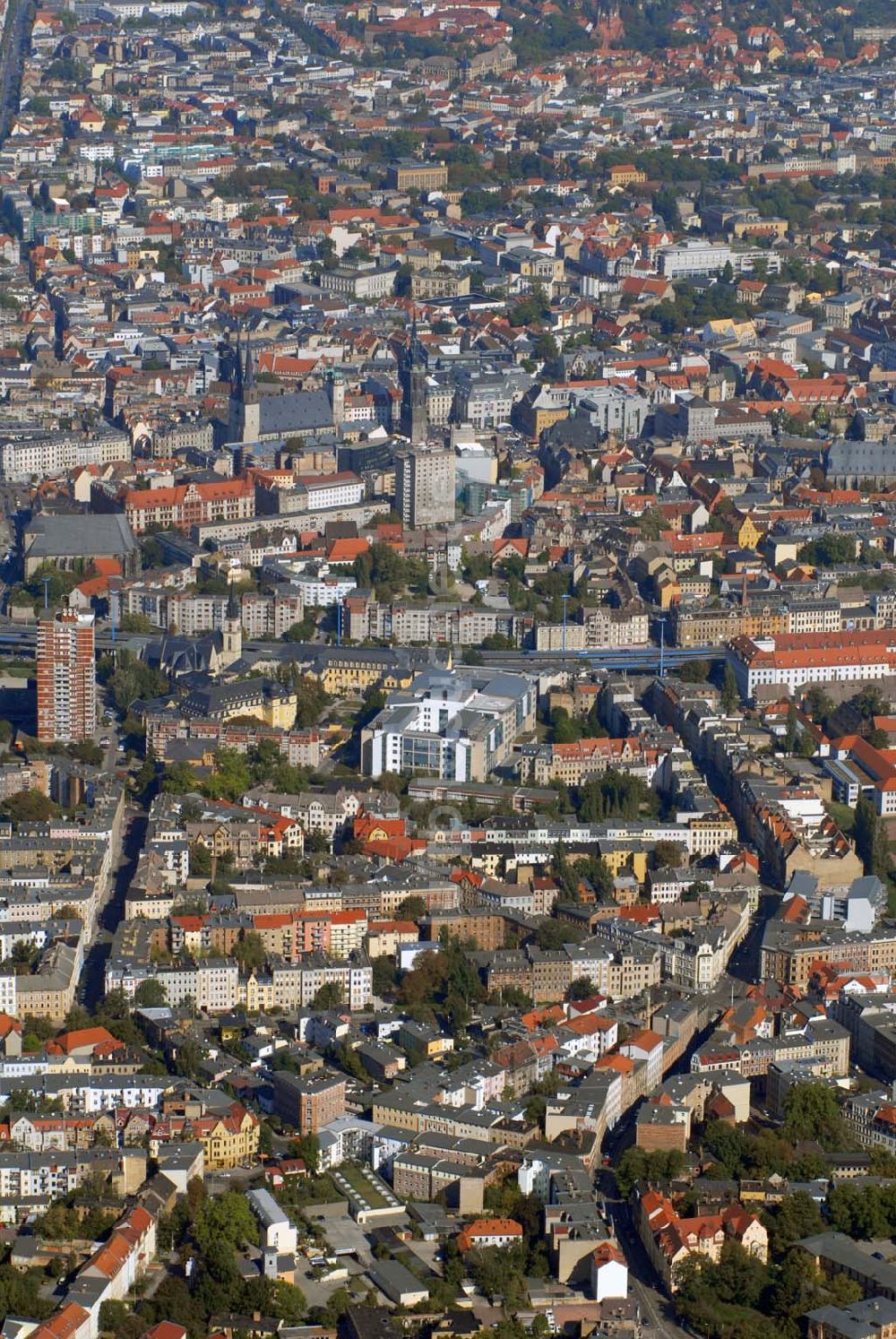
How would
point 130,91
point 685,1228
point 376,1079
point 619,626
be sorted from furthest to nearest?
point 130,91 < point 619,626 < point 376,1079 < point 685,1228

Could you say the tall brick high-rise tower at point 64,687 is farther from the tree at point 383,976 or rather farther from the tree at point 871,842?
the tree at point 871,842

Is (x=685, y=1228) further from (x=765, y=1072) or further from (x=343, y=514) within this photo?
(x=343, y=514)

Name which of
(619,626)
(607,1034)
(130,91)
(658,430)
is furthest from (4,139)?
(607,1034)

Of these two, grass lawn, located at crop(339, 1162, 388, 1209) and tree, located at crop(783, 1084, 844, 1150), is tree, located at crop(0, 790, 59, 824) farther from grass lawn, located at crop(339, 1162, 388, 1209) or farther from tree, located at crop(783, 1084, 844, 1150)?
tree, located at crop(783, 1084, 844, 1150)

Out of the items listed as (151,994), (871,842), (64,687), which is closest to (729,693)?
(871,842)

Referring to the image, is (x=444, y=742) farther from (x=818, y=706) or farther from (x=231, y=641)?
(x=818, y=706)

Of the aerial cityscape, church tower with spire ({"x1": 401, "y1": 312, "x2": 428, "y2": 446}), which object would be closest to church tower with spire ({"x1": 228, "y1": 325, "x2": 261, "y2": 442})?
the aerial cityscape

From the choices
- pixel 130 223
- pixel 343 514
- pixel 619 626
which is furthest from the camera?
pixel 130 223

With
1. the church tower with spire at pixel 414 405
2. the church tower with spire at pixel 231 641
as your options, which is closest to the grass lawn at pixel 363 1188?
the church tower with spire at pixel 231 641
